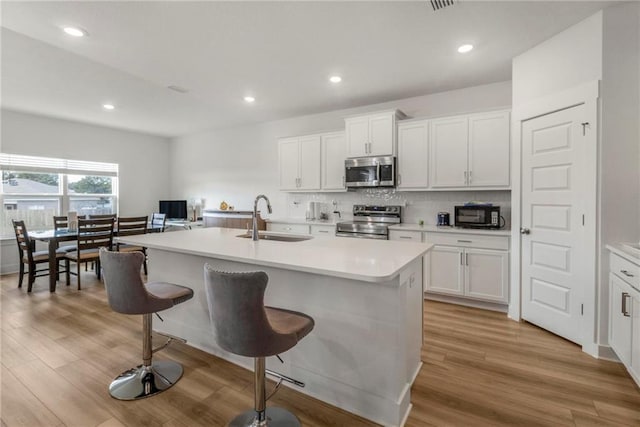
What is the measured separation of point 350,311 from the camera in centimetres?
181

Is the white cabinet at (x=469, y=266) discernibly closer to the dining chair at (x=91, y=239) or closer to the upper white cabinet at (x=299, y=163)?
the upper white cabinet at (x=299, y=163)

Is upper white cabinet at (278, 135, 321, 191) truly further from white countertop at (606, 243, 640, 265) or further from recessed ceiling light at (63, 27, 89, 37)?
white countertop at (606, 243, 640, 265)

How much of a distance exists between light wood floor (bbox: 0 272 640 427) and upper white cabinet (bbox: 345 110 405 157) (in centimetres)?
235

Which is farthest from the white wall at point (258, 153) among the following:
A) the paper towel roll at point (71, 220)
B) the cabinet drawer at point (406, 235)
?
the paper towel roll at point (71, 220)

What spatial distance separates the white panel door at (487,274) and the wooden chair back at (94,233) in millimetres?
4915

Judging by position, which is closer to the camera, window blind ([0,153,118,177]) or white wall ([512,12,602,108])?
white wall ([512,12,602,108])

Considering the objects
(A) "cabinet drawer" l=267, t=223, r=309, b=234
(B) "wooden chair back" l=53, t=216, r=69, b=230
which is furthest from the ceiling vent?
(B) "wooden chair back" l=53, t=216, r=69, b=230

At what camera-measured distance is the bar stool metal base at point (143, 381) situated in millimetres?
1967

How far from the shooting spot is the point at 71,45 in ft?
9.27

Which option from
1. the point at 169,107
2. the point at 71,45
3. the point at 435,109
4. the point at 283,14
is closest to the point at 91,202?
the point at 169,107

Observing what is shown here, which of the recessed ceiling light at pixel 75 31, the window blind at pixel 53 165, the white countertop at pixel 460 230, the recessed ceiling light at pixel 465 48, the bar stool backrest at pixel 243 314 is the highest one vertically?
the recessed ceiling light at pixel 465 48

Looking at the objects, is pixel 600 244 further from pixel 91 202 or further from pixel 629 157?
pixel 91 202

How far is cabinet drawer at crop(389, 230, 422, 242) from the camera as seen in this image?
12.5 feet

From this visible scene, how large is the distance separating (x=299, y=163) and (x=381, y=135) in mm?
1498
